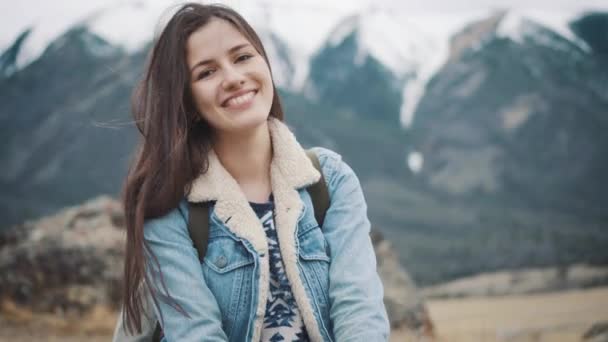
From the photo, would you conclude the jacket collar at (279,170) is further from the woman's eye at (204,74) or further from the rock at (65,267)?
the rock at (65,267)

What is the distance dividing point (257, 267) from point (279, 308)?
12 cm

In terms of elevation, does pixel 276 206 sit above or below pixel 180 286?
above

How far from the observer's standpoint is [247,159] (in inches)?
67.7

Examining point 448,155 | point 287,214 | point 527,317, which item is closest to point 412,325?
point 527,317

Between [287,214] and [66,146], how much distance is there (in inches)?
460

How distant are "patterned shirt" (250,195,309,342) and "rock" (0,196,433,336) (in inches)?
128

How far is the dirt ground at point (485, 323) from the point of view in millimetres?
4512

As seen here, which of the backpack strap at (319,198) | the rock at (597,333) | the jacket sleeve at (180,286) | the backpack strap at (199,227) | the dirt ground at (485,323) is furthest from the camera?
the dirt ground at (485,323)

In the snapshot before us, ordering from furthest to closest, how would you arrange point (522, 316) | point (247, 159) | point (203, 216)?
point (522, 316)
point (247, 159)
point (203, 216)

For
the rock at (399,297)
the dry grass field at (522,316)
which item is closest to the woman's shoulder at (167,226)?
the rock at (399,297)

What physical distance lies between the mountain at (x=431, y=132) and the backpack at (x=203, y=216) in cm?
867

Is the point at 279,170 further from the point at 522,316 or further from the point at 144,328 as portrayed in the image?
the point at 522,316

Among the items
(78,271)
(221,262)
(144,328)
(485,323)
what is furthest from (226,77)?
(485,323)

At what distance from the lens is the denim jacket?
1.48m
